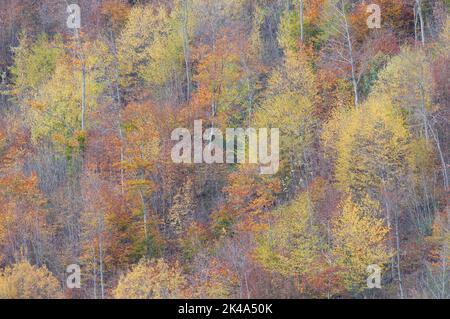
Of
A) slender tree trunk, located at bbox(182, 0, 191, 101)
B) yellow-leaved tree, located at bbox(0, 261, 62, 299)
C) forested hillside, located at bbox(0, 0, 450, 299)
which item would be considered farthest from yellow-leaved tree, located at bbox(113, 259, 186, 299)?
slender tree trunk, located at bbox(182, 0, 191, 101)

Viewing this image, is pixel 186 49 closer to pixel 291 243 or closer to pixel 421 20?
pixel 421 20

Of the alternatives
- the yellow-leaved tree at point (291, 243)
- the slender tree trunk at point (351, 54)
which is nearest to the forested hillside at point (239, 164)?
the yellow-leaved tree at point (291, 243)

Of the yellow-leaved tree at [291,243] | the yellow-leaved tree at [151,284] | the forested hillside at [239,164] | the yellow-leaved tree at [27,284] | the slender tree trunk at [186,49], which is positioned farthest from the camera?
the slender tree trunk at [186,49]

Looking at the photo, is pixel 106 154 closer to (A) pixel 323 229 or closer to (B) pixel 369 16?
(A) pixel 323 229

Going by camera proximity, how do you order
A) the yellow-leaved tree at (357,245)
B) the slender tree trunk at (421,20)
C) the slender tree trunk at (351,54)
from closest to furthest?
the yellow-leaved tree at (357,245) → the slender tree trunk at (351,54) → the slender tree trunk at (421,20)

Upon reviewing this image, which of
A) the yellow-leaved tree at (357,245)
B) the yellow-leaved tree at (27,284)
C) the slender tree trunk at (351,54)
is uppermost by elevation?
the slender tree trunk at (351,54)

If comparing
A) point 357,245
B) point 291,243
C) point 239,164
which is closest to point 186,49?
point 239,164

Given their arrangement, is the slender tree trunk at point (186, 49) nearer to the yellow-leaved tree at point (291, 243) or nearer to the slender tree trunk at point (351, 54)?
the slender tree trunk at point (351, 54)

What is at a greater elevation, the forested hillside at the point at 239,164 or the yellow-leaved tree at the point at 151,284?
the forested hillside at the point at 239,164

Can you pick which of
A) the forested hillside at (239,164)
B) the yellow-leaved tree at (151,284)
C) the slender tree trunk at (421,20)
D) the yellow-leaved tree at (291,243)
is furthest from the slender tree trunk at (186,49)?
the yellow-leaved tree at (151,284)

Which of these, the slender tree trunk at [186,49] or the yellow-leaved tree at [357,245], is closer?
the yellow-leaved tree at [357,245]
